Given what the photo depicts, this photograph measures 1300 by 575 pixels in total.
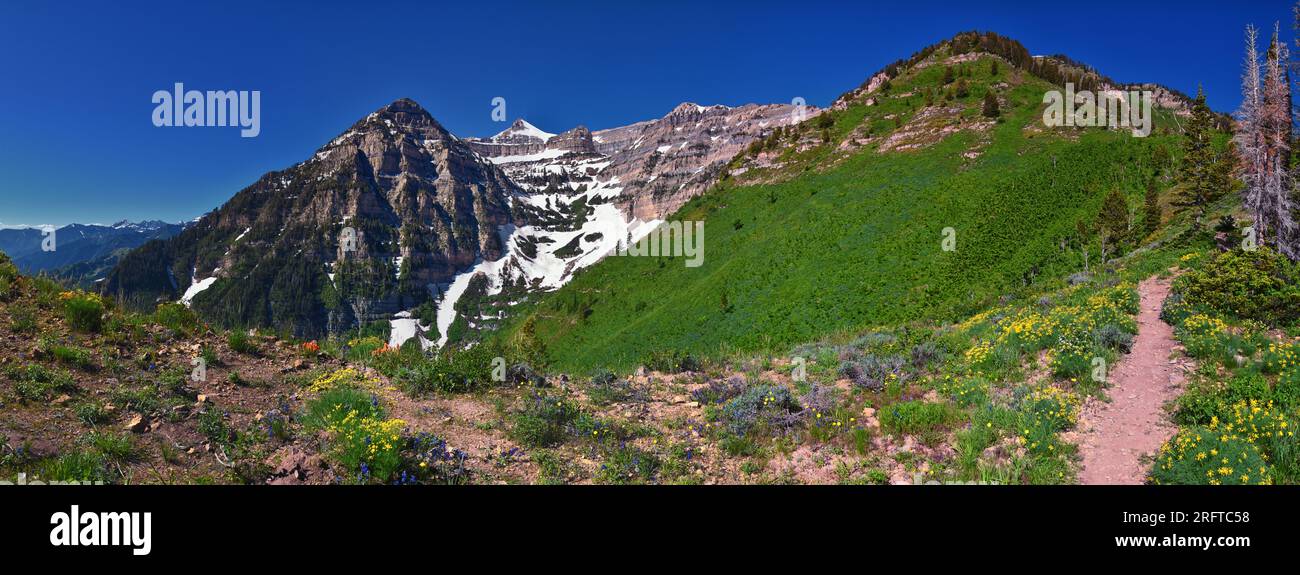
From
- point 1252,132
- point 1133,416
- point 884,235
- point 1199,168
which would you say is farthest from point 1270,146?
point 884,235

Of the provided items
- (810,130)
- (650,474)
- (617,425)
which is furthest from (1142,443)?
(810,130)

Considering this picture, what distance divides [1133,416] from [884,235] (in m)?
27.3

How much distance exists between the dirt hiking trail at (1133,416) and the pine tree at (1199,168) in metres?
17.3

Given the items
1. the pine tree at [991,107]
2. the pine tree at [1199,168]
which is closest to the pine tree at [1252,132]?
the pine tree at [1199,168]

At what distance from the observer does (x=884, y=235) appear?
110ft

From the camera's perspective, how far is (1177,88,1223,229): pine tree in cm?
2298

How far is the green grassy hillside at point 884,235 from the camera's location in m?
27.2

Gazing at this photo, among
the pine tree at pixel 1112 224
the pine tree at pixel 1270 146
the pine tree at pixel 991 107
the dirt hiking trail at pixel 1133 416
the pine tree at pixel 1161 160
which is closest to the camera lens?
the dirt hiking trail at pixel 1133 416

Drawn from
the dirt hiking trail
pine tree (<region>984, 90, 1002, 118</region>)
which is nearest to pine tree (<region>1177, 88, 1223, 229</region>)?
the dirt hiking trail

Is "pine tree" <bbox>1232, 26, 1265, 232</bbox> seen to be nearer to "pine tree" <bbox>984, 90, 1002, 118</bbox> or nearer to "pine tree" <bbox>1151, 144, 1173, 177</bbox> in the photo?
"pine tree" <bbox>1151, 144, 1173, 177</bbox>

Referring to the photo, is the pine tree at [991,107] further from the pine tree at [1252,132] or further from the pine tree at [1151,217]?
the pine tree at [1252,132]
